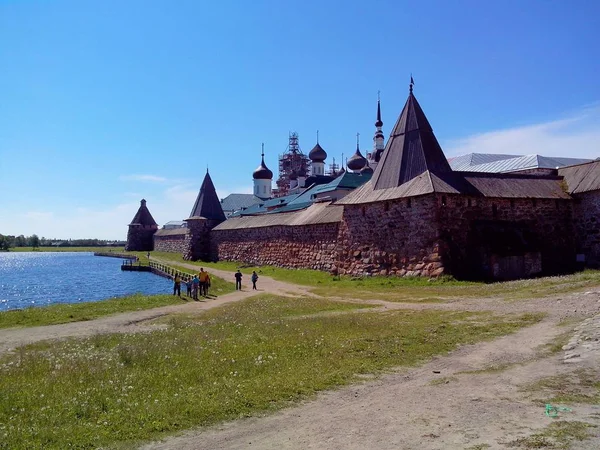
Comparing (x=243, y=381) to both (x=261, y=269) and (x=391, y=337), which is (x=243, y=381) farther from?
(x=261, y=269)

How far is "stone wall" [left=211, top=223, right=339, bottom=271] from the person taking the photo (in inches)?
1148

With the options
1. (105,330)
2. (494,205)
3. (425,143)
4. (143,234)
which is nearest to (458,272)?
(494,205)

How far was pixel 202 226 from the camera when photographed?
157 feet

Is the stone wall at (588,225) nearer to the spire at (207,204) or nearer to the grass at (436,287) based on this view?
the grass at (436,287)

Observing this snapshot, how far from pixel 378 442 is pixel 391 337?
5.32 m

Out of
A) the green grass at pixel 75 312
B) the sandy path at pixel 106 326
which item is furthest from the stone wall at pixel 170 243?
the sandy path at pixel 106 326

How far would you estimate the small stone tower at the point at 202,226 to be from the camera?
157 ft

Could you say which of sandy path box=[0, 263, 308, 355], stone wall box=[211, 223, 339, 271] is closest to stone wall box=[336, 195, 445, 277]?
stone wall box=[211, 223, 339, 271]

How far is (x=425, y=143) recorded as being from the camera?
2444 centimetres

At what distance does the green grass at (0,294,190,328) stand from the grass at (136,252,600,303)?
687 cm

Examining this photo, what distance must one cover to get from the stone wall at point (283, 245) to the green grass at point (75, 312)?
10.5 meters

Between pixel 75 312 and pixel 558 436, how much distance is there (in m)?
16.4

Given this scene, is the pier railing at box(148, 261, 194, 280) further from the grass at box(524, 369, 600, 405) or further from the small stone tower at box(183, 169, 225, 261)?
the grass at box(524, 369, 600, 405)

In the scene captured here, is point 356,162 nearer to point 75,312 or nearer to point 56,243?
point 75,312
